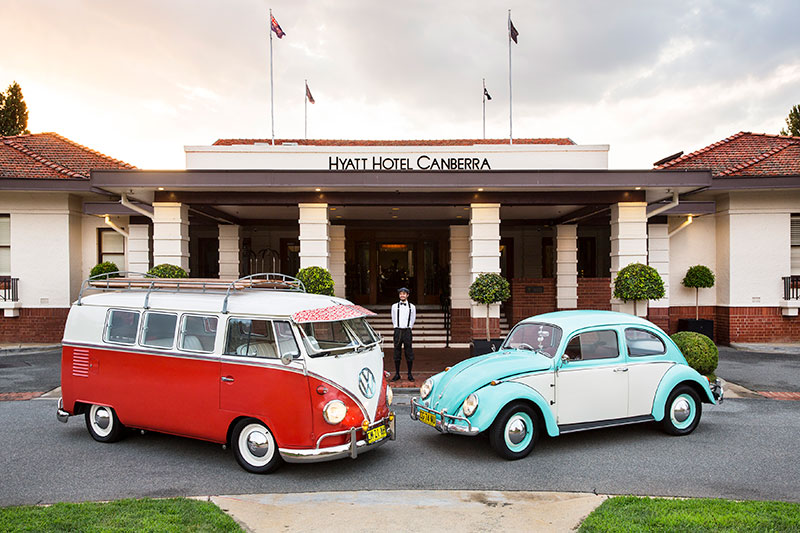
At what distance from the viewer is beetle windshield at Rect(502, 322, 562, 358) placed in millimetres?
6723

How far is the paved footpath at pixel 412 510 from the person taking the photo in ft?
14.8

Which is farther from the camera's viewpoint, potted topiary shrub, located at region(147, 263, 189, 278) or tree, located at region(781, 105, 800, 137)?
tree, located at region(781, 105, 800, 137)

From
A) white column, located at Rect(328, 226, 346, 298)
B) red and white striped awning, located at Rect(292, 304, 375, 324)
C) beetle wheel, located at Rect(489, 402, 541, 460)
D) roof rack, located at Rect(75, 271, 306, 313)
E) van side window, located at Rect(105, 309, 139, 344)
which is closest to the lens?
red and white striped awning, located at Rect(292, 304, 375, 324)

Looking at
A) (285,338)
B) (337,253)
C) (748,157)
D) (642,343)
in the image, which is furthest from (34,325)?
(748,157)

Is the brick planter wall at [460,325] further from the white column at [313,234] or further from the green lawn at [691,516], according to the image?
the green lawn at [691,516]

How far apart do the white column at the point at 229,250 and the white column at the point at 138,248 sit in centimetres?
243

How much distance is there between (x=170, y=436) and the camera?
7.19 metres

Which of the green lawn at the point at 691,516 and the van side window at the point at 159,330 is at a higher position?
the van side window at the point at 159,330

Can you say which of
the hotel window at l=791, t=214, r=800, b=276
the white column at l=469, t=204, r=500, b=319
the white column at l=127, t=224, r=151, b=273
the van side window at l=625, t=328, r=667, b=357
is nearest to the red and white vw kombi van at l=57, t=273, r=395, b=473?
the van side window at l=625, t=328, r=667, b=357

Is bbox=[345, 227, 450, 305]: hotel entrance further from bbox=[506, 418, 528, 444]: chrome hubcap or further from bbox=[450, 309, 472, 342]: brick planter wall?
bbox=[506, 418, 528, 444]: chrome hubcap

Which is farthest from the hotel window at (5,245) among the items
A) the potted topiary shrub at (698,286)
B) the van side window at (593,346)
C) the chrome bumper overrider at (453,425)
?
the potted topiary shrub at (698,286)

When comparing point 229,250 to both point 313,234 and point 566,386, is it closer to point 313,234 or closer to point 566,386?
point 313,234

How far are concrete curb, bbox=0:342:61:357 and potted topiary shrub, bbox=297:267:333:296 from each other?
7985 mm

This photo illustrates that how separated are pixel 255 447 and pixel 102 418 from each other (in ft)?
8.03
